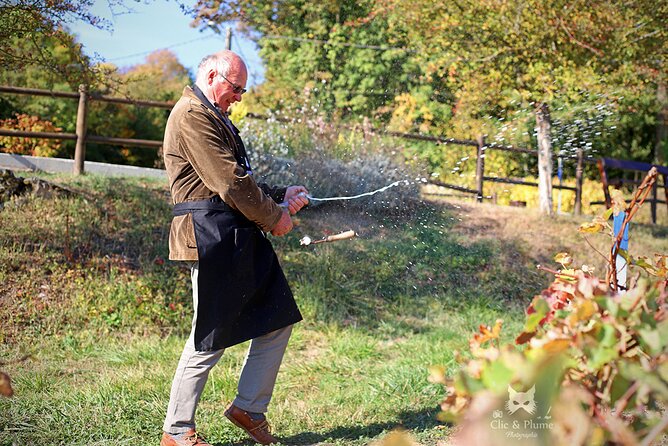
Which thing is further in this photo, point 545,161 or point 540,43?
point 545,161

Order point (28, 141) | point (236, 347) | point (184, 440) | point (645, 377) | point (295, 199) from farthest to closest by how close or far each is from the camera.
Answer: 1. point (28, 141)
2. point (236, 347)
3. point (295, 199)
4. point (184, 440)
5. point (645, 377)

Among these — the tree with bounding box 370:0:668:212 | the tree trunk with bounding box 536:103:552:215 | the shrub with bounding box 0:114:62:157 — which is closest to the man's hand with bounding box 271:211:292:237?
the tree with bounding box 370:0:668:212

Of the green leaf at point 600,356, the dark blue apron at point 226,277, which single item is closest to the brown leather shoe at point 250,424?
the dark blue apron at point 226,277

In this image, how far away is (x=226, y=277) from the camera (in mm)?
Result: 3168

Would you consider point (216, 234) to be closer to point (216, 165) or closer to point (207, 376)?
point (216, 165)

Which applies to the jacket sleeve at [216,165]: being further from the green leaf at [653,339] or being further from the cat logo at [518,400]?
the green leaf at [653,339]

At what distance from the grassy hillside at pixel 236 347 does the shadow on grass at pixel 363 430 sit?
0.01m

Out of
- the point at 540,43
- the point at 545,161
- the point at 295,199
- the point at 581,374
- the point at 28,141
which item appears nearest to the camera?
the point at 581,374

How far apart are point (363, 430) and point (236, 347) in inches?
64.9

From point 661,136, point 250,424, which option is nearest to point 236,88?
point 250,424

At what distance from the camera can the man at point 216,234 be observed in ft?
10.2

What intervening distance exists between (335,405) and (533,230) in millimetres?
6378

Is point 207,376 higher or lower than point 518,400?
lower

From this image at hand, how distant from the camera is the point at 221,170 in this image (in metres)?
3.07
